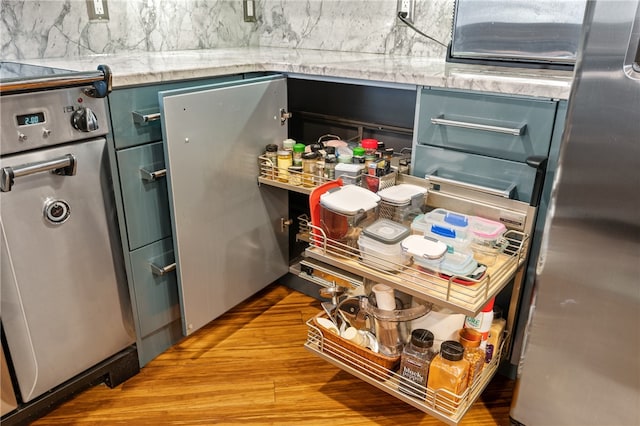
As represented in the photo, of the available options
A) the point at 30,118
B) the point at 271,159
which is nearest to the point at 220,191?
the point at 271,159

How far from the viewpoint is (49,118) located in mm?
1150

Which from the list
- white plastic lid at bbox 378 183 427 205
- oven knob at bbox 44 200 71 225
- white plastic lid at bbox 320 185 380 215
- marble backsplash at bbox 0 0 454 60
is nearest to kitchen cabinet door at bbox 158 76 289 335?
oven knob at bbox 44 200 71 225

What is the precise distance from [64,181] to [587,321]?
1.28 m

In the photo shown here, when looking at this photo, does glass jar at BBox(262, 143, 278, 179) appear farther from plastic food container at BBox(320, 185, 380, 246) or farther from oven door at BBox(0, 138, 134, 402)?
oven door at BBox(0, 138, 134, 402)

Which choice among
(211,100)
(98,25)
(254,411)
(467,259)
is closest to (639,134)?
(467,259)

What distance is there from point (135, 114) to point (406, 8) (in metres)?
1.18

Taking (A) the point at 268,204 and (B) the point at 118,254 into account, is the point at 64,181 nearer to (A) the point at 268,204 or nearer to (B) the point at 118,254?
(B) the point at 118,254

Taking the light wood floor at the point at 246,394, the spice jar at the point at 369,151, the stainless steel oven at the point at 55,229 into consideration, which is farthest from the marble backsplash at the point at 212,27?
the light wood floor at the point at 246,394

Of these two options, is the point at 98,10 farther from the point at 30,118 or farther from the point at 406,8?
the point at 406,8

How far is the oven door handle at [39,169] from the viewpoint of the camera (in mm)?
1081

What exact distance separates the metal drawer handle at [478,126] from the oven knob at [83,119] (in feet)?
2.93

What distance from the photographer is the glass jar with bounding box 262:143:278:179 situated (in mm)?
1634

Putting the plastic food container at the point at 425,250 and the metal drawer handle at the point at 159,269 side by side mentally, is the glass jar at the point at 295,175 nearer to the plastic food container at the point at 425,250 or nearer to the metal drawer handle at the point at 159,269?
the metal drawer handle at the point at 159,269

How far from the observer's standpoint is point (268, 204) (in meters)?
1.75
